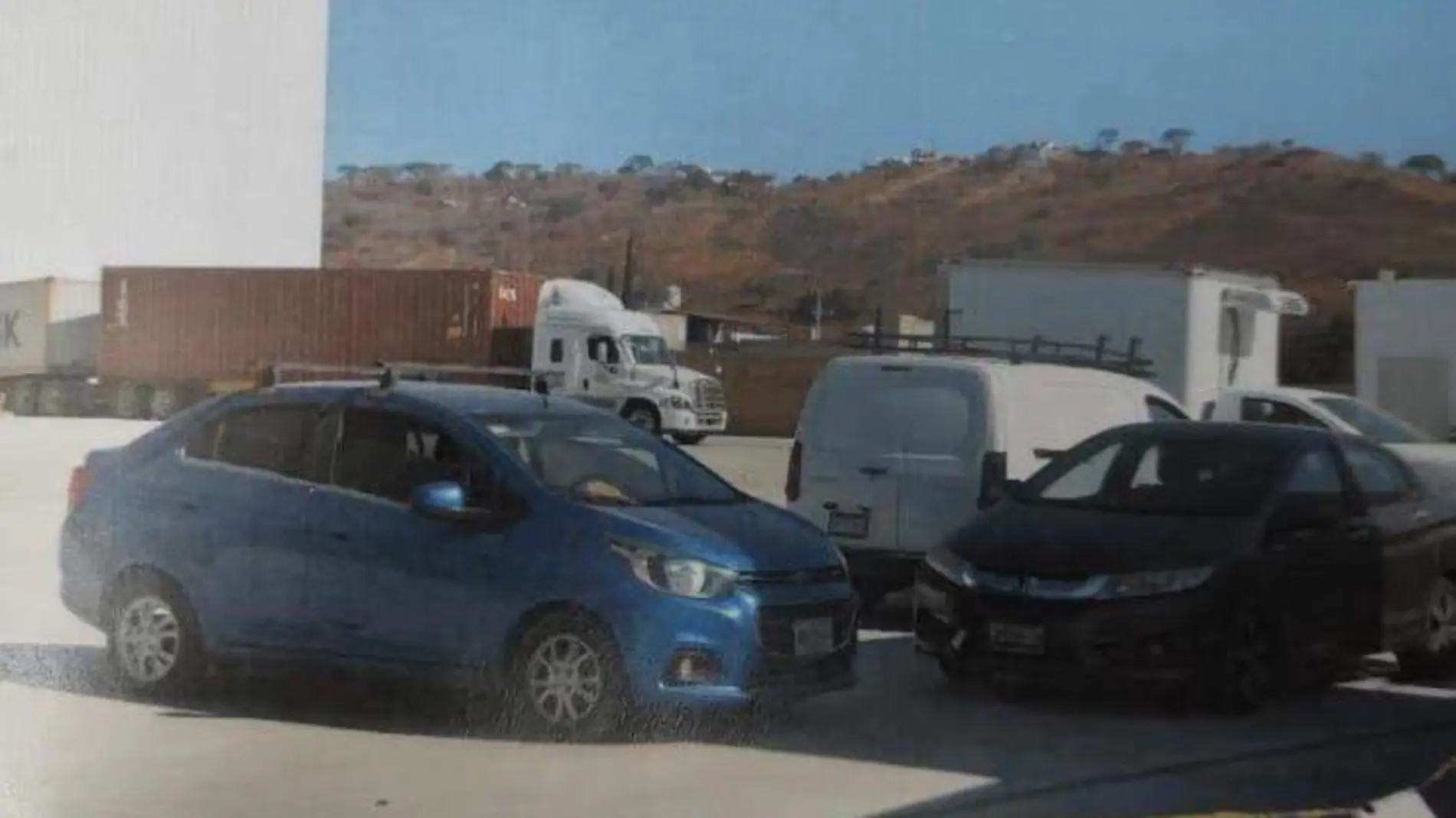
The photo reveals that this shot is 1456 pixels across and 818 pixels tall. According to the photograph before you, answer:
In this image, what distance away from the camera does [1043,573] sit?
9375 millimetres

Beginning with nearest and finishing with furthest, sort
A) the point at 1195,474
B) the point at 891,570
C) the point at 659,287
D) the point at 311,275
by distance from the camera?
the point at 1195,474 < the point at 891,570 < the point at 311,275 < the point at 659,287

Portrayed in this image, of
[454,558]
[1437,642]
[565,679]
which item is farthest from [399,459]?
[1437,642]

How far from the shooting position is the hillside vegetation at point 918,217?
38.9 feet

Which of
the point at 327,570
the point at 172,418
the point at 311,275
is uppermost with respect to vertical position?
the point at 311,275

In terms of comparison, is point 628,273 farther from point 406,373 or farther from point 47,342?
point 47,342

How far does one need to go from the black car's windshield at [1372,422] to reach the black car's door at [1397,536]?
4.10 ft

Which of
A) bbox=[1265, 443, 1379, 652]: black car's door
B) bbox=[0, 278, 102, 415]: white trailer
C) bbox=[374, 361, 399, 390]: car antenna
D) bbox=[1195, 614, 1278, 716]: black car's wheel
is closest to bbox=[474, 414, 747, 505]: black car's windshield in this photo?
bbox=[374, 361, 399, 390]: car antenna

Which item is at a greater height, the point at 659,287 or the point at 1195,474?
the point at 659,287

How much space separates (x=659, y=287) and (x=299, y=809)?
380 inches

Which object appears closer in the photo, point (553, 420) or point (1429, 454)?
point (553, 420)

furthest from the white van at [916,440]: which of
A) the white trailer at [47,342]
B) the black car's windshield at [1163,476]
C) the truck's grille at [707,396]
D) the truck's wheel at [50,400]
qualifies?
the truck's grille at [707,396]

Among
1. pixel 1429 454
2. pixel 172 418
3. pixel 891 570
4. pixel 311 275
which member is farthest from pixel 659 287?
pixel 172 418

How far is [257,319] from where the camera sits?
39.2 ft

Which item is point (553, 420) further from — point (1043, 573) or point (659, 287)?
point (659, 287)
